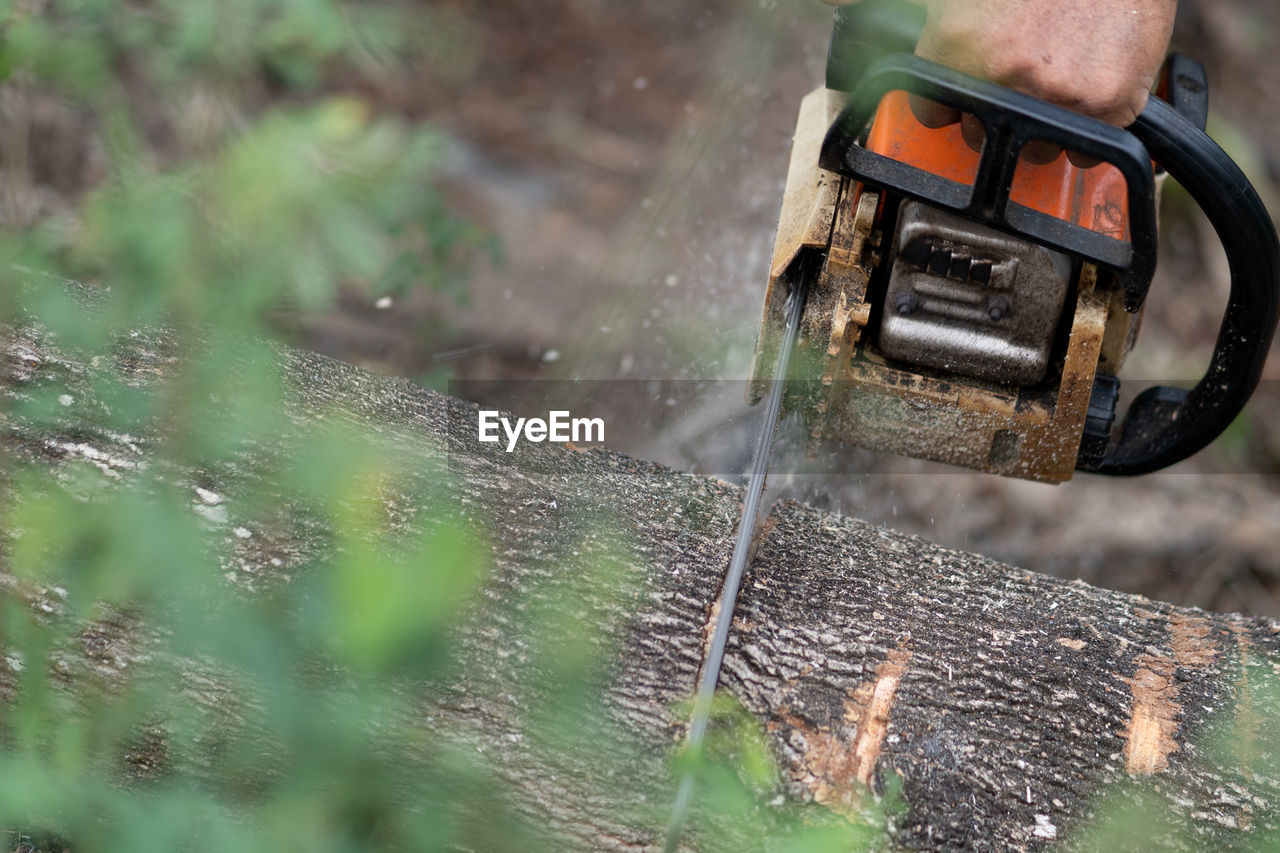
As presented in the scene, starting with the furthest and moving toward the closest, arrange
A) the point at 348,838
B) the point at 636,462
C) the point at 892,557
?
the point at 636,462, the point at 892,557, the point at 348,838

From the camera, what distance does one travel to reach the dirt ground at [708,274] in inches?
124

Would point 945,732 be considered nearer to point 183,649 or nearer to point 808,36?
point 183,649

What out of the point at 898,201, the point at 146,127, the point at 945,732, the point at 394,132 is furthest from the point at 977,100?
the point at 146,127

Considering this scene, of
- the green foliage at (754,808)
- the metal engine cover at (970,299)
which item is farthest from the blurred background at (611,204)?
the green foliage at (754,808)

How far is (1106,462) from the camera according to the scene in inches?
85.5

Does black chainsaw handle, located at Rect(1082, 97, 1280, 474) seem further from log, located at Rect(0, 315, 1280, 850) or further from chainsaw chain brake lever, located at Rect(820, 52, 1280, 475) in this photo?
log, located at Rect(0, 315, 1280, 850)

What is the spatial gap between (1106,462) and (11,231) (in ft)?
9.57

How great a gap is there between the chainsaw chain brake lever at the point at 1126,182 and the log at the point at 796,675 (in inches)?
20.7

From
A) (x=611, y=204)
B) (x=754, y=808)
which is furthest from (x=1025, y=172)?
(x=611, y=204)

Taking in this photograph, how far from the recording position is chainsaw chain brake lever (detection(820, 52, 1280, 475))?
1.51 m

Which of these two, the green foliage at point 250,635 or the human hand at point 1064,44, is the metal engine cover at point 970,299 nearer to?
the human hand at point 1064,44

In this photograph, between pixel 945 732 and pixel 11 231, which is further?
pixel 11 231

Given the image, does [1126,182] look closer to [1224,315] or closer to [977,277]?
[977,277]

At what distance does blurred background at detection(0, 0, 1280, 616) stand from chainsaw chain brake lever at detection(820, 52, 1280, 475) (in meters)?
0.90
